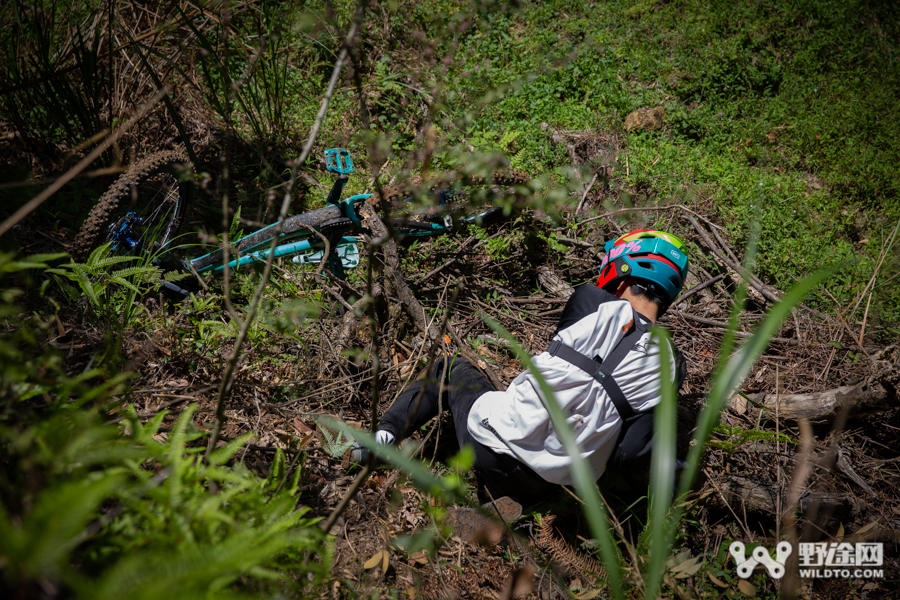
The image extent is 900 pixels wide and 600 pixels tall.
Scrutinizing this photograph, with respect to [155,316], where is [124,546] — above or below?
above

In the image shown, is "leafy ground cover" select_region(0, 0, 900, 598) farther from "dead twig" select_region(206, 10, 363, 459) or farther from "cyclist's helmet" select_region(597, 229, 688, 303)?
"cyclist's helmet" select_region(597, 229, 688, 303)

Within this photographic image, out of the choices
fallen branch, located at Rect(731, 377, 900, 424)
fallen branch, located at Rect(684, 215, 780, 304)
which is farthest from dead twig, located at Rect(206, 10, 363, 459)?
fallen branch, located at Rect(684, 215, 780, 304)

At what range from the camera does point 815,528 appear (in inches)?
94.7

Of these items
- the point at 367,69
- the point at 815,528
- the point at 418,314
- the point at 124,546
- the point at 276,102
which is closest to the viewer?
the point at 124,546

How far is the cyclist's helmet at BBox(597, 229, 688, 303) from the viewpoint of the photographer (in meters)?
2.67

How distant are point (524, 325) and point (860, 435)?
211cm

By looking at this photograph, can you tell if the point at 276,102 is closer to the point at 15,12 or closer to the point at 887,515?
the point at 15,12

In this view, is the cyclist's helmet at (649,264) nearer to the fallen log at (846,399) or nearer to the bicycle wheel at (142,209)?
the fallen log at (846,399)

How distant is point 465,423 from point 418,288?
3.97 feet

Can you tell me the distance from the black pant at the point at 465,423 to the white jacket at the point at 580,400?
11 cm

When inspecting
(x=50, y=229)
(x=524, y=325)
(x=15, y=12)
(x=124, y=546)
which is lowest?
(x=524, y=325)

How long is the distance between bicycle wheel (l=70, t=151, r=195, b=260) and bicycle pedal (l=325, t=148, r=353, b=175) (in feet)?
2.83

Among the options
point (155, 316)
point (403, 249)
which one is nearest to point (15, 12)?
point (155, 316)

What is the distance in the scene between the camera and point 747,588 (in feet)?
7.48
